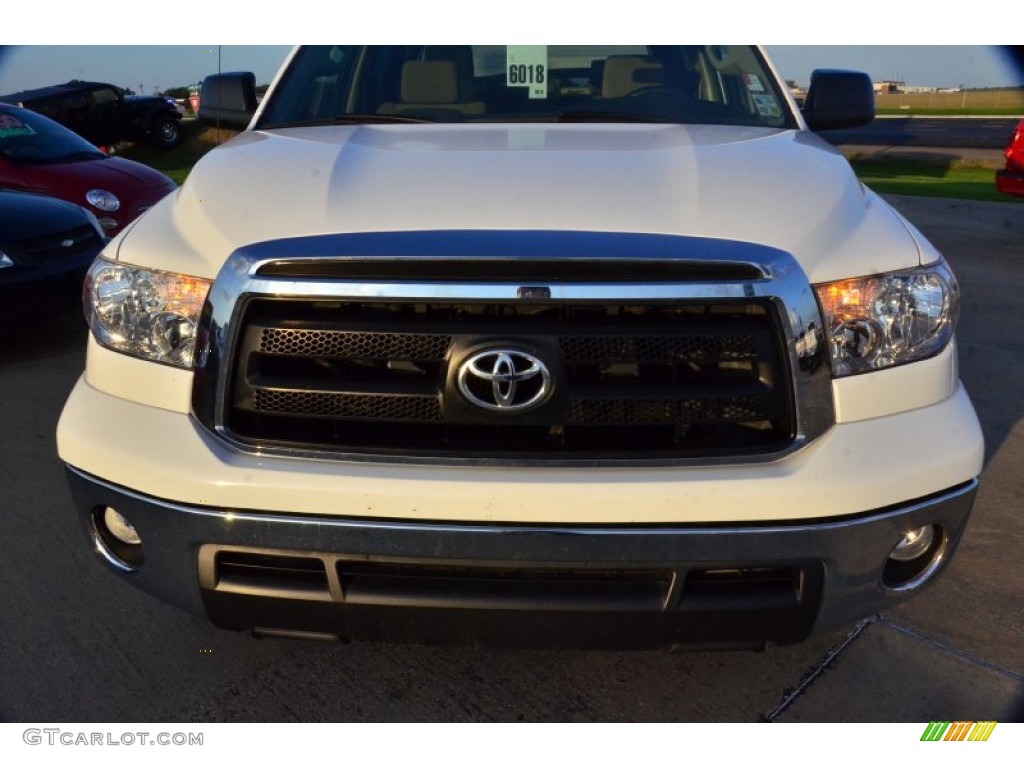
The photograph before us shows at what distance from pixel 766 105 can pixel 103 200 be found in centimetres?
609

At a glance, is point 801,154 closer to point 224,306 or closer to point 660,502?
point 660,502

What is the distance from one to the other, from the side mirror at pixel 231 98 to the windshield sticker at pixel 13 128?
5.47m

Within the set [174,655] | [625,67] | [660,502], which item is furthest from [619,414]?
[625,67]

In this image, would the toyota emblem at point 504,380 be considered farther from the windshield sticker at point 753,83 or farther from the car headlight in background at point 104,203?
the car headlight in background at point 104,203

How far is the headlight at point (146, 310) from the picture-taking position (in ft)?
7.23

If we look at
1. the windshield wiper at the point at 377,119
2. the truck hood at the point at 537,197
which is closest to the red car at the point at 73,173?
the windshield wiper at the point at 377,119

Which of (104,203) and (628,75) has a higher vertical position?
(628,75)

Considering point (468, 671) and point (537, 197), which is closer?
point (537, 197)

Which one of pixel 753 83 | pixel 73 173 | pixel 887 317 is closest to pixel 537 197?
pixel 887 317

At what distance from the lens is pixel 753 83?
356cm

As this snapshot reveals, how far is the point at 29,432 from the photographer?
4.46 meters

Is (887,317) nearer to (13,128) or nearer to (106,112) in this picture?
(13,128)

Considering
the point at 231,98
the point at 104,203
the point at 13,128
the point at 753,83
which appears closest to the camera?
the point at 753,83

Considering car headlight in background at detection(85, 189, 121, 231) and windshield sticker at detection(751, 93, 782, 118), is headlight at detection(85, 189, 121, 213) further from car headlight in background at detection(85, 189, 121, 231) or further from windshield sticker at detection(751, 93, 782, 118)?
windshield sticker at detection(751, 93, 782, 118)
